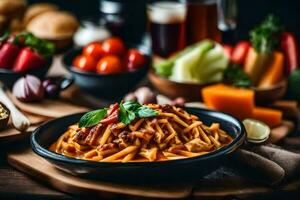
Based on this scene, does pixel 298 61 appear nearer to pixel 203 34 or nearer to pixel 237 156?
pixel 203 34

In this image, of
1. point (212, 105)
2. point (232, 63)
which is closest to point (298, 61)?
point (232, 63)

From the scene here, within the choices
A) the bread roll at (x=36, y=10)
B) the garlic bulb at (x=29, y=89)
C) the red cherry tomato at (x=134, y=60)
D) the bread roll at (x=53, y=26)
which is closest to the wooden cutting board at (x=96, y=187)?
the garlic bulb at (x=29, y=89)

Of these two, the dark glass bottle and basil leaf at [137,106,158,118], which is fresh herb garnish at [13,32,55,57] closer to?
the dark glass bottle

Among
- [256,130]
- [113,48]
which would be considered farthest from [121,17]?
[256,130]

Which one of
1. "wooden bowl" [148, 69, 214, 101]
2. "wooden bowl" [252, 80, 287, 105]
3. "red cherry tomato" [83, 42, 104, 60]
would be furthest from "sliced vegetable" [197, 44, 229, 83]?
"red cherry tomato" [83, 42, 104, 60]

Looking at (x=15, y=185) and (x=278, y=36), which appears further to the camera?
(x=278, y=36)

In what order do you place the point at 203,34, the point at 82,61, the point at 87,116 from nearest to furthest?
1. the point at 87,116
2. the point at 82,61
3. the point at 203,34
